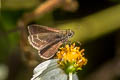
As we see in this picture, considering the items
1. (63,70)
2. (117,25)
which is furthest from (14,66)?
(63,70)

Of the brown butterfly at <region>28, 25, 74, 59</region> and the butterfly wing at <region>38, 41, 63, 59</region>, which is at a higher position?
the brown butterfly at <region>28, 25, 74, 59</region>

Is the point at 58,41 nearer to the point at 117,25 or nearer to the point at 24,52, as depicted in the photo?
the point at 24,52

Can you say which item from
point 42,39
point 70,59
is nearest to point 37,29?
point 42,39

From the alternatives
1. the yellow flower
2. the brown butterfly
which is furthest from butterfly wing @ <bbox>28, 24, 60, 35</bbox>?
the yellow flower

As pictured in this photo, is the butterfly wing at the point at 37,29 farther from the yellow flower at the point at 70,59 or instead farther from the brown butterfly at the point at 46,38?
the yellow flower at the point at 70,59

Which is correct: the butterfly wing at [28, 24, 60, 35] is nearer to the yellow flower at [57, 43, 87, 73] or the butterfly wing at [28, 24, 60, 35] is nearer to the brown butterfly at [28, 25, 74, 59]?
the brown butterfly at [28, 25, 74, 59]
